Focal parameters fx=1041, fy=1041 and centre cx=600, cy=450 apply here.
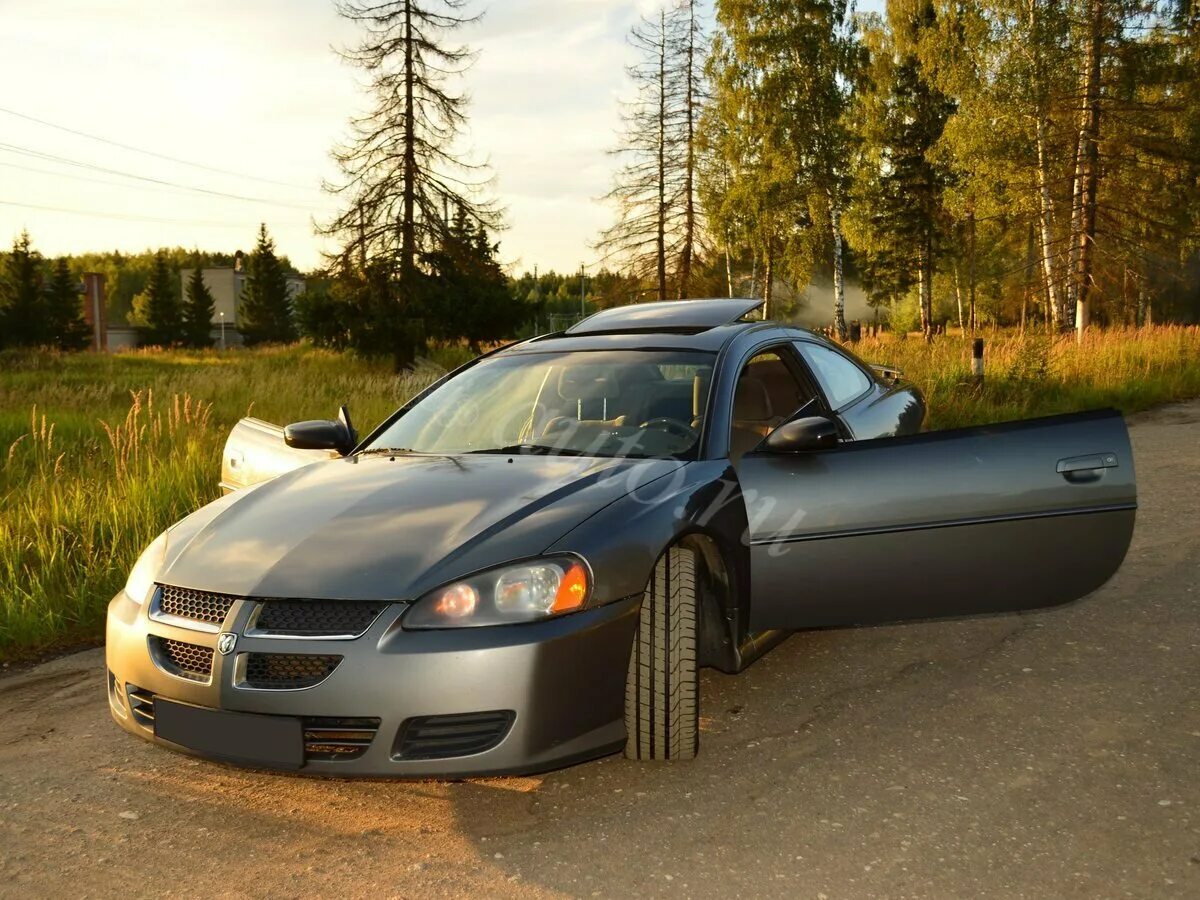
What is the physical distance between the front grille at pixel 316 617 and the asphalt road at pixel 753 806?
1.96 ft

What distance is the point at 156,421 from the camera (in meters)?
7.57

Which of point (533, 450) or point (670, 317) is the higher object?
point (670, 317)

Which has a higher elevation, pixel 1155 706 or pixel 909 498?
pixel 909 498

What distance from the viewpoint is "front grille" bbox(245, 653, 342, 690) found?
2660 mm

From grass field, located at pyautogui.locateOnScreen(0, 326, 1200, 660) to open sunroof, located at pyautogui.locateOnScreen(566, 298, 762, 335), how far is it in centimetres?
289

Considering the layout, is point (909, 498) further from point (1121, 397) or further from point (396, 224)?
point (396, 224)

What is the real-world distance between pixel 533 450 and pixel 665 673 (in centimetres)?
111

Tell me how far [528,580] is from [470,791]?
784 mm

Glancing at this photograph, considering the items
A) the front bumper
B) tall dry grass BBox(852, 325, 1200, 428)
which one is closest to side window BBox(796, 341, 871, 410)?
the front bumper

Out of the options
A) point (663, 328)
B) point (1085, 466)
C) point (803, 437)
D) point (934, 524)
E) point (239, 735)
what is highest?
point (663, 328)

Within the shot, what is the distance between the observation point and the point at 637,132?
41.3 metres

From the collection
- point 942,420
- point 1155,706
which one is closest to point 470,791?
point 1155,706

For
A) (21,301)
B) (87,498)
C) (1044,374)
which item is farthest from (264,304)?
(87,498)

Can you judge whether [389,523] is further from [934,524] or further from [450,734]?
[934,524]
